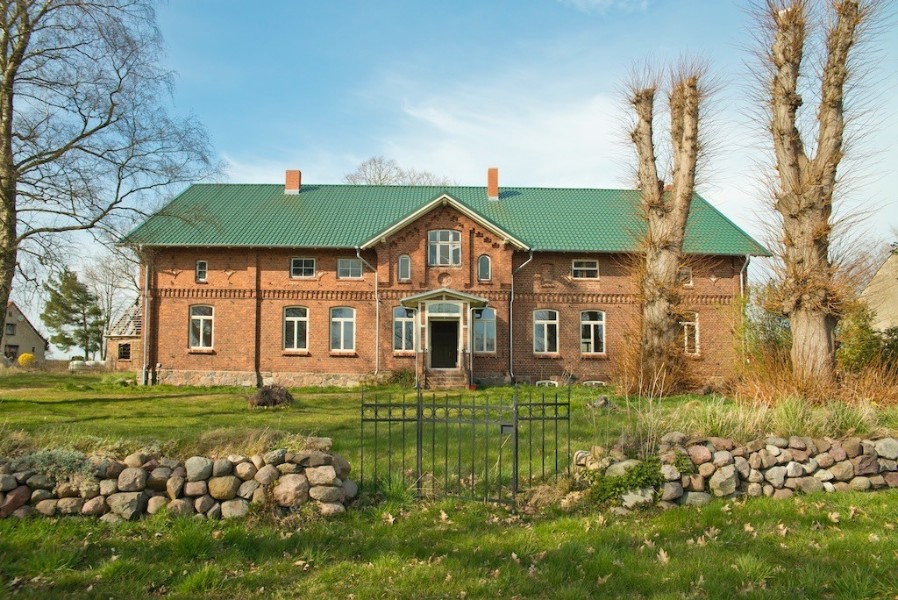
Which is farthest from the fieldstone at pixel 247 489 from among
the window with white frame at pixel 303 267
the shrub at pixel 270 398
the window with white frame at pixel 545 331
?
the window with white frame at pixel 545 331

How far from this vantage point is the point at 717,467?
7812 mm

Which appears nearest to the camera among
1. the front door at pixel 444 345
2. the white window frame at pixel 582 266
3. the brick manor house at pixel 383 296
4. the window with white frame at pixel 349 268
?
the brick manor house at pixel 383 296

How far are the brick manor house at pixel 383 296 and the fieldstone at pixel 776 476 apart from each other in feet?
57.3

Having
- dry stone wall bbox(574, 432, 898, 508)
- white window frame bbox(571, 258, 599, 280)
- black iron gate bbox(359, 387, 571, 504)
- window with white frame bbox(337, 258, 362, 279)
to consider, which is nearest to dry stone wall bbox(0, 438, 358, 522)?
black iron gate bbox(359, 387, 571, 504)

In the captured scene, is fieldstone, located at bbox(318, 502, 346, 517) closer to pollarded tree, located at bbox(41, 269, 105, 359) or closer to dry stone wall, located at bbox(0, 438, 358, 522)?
dry stone wall, located at bbox(0, 438, 358, 522)

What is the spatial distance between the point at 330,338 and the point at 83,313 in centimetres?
3943

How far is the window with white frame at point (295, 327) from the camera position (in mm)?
26078

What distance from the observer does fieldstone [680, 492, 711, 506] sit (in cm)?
752

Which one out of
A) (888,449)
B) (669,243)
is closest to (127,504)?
(888,449)

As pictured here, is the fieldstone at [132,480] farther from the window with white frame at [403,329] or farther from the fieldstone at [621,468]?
the window with white frame at [403,329]

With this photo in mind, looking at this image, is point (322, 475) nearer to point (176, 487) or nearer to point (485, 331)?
point (176, 487)

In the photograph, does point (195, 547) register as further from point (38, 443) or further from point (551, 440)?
point (551, 440)

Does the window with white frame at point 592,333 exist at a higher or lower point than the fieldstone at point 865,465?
higher

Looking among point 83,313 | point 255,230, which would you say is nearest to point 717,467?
point 255,230
